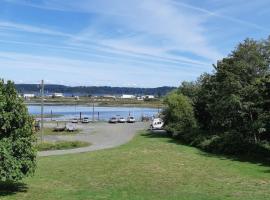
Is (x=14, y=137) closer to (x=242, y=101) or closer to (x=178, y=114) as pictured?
(x=242, y=101)

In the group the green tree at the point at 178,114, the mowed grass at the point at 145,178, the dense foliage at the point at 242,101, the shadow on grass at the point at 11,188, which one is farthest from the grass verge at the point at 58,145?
the shadow on grass at the point at 11,188

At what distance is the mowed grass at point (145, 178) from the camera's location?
20000 mm

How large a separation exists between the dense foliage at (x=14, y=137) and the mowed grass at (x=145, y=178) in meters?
1.08

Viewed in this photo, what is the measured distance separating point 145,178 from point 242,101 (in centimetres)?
1546

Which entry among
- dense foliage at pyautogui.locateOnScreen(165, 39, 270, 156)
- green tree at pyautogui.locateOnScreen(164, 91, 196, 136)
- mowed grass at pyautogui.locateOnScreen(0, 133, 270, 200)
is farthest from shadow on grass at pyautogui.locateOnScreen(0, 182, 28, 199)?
green tree at pyautogui.locateOnScreen(164, 91, 196, 136)

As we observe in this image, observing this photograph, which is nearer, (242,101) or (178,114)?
(242,101)

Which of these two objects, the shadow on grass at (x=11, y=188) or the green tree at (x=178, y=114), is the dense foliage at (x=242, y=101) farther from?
the shadow on grass at (x=11, y=188)

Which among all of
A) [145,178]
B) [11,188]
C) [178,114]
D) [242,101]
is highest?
[242,101]

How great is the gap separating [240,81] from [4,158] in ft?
81.8

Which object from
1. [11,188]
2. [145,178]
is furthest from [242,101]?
[11,188]

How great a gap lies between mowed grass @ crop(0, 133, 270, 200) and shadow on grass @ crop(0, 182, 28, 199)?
3.2 inches

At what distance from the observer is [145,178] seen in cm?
2506

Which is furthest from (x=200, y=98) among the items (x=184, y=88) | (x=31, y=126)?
(x=31, y=126)

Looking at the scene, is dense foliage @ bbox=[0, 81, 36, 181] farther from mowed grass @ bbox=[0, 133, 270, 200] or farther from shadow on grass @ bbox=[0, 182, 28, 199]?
mowed grass @ bbox=[0, 133, 270, 200]
